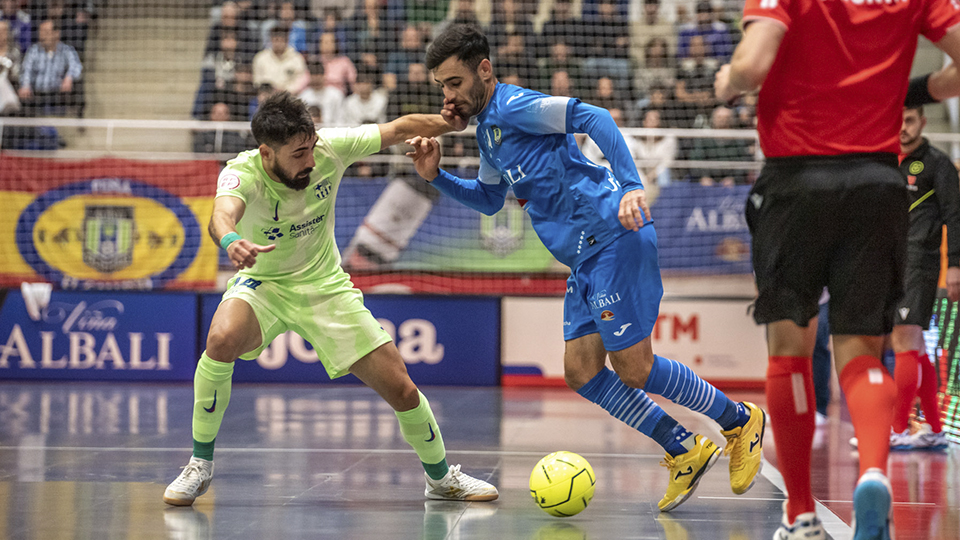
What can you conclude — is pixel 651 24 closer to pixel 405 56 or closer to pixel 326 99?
pixel 405 56

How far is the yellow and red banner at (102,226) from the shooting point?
10961 mm

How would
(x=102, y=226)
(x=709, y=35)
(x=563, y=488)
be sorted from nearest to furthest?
(x=563, y=488)
(x=102, y=226)
(x=709, y=35)

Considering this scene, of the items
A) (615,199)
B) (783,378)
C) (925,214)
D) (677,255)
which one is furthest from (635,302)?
(677,255)

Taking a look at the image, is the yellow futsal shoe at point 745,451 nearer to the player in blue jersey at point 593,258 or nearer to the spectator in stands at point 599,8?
the player in blue jersey at point 593,258

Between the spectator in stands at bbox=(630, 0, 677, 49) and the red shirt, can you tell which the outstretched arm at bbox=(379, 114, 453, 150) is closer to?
the red shirt

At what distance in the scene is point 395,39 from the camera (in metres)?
13.2

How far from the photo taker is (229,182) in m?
4.28

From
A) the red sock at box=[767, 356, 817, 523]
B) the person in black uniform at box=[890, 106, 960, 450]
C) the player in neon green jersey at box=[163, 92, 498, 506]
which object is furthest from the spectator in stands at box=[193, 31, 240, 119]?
the red sock at box=[767, 356, 817, 523]

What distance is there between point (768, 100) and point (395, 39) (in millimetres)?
10755

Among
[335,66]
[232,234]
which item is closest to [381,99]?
[335,66]

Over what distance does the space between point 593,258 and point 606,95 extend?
8437 mm

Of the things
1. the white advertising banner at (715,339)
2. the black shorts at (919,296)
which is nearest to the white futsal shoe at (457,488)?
the black shorts at (919,296)

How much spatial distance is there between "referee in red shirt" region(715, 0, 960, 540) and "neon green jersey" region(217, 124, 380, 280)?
226 cm

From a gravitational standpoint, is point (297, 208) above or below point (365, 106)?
below
